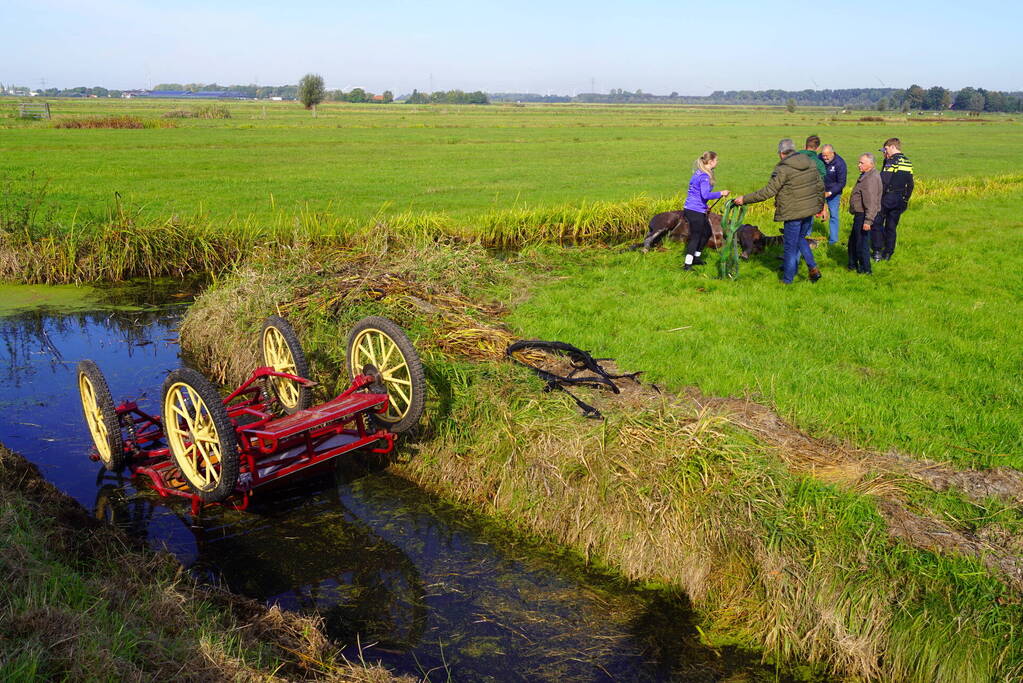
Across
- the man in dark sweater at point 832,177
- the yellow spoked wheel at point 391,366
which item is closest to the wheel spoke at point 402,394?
the yellow spoked wheel at point 391,366

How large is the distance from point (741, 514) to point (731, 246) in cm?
822

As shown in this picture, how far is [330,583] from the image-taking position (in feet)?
20.3

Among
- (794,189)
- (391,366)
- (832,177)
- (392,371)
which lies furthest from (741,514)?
(832,177)

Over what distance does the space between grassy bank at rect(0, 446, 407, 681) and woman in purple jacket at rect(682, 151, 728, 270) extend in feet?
31.4

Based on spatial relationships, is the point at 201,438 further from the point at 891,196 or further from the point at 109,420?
the point at 891,196

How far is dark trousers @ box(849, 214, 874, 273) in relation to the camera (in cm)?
1273

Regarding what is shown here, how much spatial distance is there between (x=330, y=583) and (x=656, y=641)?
8.52 ft

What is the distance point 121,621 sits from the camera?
447 centimetres

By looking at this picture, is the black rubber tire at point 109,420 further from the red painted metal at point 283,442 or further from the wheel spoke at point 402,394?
the wheel spoke at point 402,394

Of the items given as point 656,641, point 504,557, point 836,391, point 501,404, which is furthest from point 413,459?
point 836,391

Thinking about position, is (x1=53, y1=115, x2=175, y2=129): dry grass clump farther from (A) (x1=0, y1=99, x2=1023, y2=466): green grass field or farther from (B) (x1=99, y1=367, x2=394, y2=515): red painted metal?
(B) (x1=99, y1=367, x2=394, y2=515): red painted metal

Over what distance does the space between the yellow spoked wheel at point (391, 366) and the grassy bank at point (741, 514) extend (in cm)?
68

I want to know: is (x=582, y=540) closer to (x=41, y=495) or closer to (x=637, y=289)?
(x=41, y=495)

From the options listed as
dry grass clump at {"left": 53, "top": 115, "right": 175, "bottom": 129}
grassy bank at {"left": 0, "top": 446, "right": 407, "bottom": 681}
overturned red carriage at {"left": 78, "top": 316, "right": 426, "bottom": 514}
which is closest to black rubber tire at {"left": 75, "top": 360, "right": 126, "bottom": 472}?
overturned red carriage at {"left": 78, "top": 316, "right": 426, "bottom": 514}
